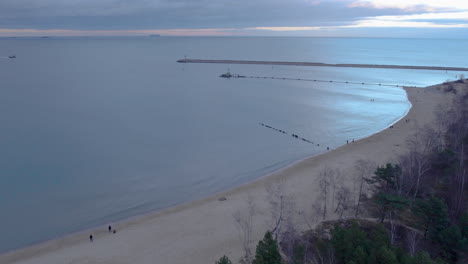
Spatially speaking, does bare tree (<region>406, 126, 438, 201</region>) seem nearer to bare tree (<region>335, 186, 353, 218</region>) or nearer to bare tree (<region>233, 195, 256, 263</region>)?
bare tree (<region>335, 186, 353, 218</region>)

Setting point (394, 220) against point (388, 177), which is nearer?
point (394, 220)

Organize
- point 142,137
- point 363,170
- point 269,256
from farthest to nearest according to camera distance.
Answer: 1. point 142,137
2. point 363,170
3. point 269,256

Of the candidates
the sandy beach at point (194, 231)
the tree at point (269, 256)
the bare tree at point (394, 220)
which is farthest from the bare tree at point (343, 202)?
the tree at point (269, 256)

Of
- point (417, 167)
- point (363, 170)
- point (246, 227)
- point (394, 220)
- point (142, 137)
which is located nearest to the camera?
point (394, 220)

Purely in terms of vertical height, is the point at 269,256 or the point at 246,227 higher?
the point at 269,256

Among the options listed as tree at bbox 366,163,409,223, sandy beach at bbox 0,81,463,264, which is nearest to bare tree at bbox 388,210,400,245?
tree at bbox 366,163,409,223

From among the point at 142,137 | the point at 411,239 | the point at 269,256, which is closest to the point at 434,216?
the point at 411,239

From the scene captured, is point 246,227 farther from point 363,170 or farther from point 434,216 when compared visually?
point 363,170
